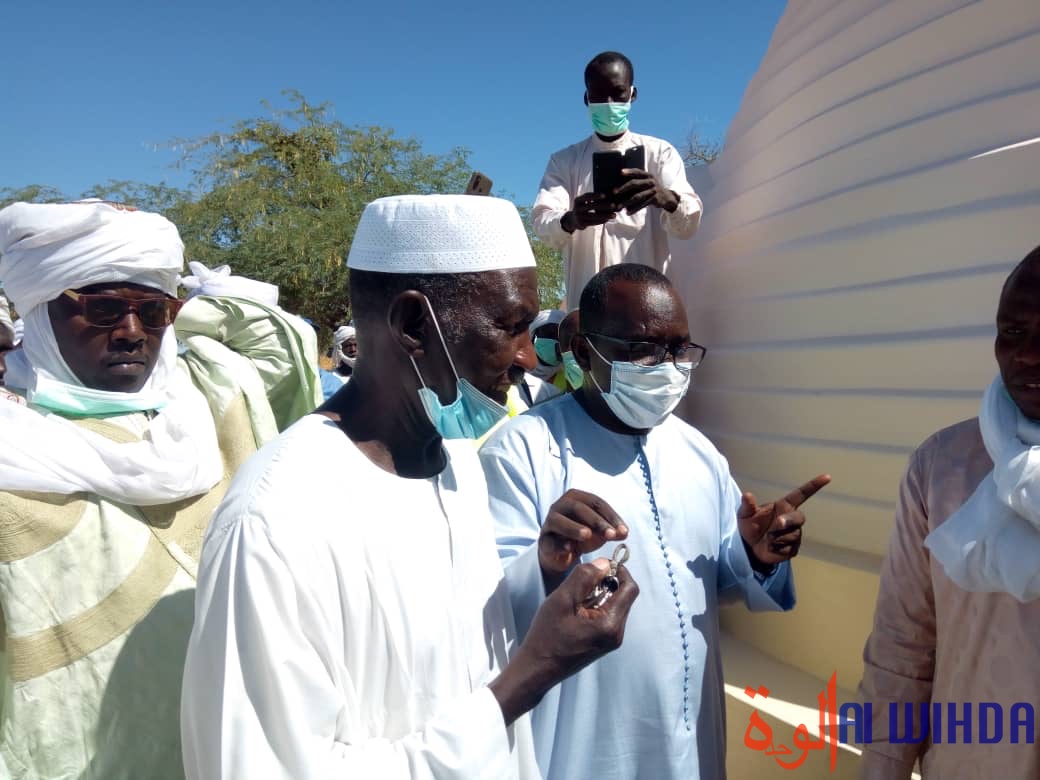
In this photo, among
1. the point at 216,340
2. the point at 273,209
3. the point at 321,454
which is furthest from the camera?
the point at 273,209

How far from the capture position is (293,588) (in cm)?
121

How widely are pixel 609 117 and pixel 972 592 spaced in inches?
113

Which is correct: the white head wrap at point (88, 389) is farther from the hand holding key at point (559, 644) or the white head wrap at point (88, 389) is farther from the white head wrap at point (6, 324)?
the white head wrap at point (6, 324)

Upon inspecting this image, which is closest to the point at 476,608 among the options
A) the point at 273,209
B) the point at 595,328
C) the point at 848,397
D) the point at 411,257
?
the point at 411,257

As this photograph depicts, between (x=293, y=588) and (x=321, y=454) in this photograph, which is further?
(x=321, y=454)

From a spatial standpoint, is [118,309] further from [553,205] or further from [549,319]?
[549,319]

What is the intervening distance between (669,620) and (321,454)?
47.0 inches

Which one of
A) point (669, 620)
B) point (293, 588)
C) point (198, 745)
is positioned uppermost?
point (293, 588)

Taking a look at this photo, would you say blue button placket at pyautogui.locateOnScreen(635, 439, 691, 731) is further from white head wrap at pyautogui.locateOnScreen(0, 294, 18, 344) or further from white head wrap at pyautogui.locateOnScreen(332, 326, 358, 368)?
white head wrap at pyautogui.locateOnScreen(332, 326, 358, 368)

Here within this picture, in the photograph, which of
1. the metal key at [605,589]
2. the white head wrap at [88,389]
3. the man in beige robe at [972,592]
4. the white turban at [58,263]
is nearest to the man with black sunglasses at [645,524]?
the man in beige robe at [972,592]

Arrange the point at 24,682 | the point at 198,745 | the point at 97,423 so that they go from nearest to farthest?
the point at 198,745 < the point at 24,682 < the point at 97,423

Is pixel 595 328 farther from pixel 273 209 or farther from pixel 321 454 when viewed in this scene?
pixel 273 209

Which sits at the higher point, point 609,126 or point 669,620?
point 609,126

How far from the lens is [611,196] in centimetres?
360
